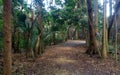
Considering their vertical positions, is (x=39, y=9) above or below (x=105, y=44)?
above

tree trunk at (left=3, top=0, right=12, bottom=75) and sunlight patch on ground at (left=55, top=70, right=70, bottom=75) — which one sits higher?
tree trunk at (left=3, top=0, right=12, bottom=75)

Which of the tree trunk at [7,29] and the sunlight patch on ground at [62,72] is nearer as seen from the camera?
the tree trunk at [7,29]

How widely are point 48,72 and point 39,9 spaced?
695 cm

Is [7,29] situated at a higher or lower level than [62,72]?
higher

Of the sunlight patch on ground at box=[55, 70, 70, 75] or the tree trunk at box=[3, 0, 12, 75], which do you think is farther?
the sunlight patch on ground at box=[55, 70, 70, 75]

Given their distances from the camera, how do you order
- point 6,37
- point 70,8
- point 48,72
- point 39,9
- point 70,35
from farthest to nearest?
point 70,35, point 70,8, point 39,9, point 48,72, point 6,37

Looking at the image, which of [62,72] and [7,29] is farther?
[62,72]

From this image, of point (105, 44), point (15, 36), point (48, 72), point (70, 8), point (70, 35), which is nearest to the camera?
point (48, 72)

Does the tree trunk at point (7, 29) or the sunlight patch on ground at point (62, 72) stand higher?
the tree trunk at point (7, 29)

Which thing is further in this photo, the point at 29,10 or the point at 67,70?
the point at 29,10

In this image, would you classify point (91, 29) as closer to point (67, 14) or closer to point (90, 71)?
point (90, 71)

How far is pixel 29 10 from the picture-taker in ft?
56.0

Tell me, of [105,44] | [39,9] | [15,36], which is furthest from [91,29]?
[15,36]

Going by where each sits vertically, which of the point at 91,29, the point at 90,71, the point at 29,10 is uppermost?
the point at 29,10
